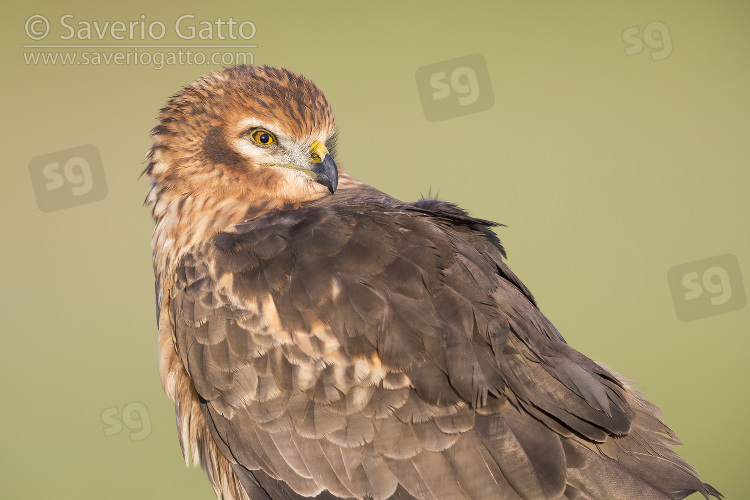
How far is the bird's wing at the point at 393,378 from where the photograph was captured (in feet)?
6.09

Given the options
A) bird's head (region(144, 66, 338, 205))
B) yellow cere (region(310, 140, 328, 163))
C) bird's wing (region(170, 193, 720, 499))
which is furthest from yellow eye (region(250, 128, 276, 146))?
bird's wing (region(170, 193, 720, 499))

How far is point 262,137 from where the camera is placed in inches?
95.3

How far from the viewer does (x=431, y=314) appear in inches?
77.2

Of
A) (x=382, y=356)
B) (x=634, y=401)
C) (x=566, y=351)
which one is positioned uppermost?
(x=382, y=356)

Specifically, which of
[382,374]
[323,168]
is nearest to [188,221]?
[323,168]

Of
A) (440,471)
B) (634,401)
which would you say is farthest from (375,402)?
(634,401)

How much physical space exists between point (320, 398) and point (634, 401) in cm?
93

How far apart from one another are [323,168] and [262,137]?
22 cm

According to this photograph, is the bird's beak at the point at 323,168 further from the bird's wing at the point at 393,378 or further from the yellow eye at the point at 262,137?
the bird's wing at the point at 393,378

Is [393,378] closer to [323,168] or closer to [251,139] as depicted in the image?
[323,168]

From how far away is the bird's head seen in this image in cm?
239

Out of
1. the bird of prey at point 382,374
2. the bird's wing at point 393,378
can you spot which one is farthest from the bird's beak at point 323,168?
the bird's wing at point 393,378

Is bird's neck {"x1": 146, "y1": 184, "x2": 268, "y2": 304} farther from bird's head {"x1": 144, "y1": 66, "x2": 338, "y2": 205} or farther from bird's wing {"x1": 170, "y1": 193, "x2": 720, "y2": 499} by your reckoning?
bird's wing {"x1": 170, "y1": 193, "x2": 720, "y2": 499}

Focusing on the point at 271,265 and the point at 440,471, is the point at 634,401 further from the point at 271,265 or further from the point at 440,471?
the point at 271,265
